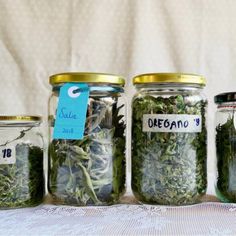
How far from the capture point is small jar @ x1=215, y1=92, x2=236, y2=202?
74 centimetres

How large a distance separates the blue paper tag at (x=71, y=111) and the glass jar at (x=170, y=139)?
0.10 m

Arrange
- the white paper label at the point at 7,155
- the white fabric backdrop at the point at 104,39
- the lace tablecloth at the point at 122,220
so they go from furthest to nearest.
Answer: the white fabric backdrop at the point at 104,39 < the white paper label at the point at 7,155 < the lace tablecloth at the point at 122,220

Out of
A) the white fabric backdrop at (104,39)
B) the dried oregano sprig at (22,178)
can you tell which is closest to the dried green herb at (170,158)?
the dried oregano sprig at (22,178)

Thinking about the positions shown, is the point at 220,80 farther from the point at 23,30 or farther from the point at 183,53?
the point at 23,30

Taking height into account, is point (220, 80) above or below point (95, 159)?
above

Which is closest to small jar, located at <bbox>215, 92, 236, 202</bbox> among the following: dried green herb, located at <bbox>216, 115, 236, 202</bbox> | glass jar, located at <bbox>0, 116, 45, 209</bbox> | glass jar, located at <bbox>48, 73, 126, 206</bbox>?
dried green herb, located at <bbox>216, 115, 236, 202</bbox>

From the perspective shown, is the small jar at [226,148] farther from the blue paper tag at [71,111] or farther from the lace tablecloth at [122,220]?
the blue paper tag at [71,111]

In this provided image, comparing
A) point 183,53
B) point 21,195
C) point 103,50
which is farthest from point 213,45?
point 21,195

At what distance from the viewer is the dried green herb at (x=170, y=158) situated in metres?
0.72

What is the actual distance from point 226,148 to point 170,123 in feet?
0.38

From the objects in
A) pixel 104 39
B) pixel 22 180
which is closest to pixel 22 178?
pixel 22 180

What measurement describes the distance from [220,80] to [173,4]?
0.78 feet

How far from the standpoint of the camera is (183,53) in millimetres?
1146

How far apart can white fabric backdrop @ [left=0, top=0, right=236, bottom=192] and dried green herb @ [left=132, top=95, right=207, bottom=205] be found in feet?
1.31
